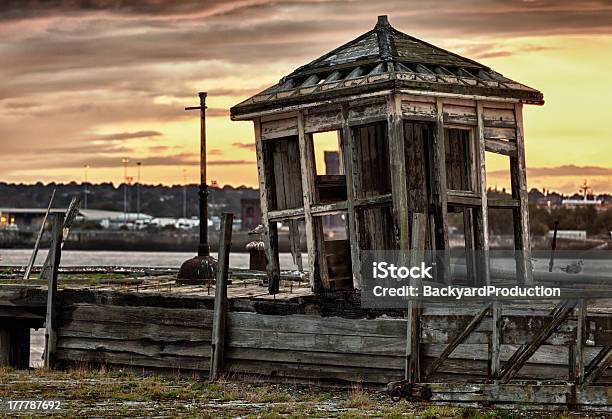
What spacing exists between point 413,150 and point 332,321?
4036 mm

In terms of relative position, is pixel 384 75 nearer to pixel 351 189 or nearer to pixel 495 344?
pixel 351 189

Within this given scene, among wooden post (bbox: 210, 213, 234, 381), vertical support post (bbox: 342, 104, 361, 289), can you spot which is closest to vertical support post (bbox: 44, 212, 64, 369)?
wooden post (bbox: 210, 213, 234, 381)

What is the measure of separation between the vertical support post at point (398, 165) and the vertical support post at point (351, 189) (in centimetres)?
128

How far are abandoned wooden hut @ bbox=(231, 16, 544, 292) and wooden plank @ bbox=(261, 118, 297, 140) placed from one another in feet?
0.09

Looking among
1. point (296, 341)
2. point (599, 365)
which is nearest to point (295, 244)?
point (296, 341)

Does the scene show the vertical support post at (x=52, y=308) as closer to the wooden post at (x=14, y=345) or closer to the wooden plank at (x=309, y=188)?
the wooden post at (x=14, y=345)

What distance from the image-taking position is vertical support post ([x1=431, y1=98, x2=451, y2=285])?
22.5 metres

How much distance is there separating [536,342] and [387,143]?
24.0 feet

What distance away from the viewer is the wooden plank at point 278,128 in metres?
23.9

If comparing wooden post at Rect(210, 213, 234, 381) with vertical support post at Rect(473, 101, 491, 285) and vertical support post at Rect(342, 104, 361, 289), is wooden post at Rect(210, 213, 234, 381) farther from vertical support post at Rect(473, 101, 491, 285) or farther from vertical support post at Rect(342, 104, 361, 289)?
vertical support post at Rect(473, 101, 491, 285)

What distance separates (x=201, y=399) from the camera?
20766mm

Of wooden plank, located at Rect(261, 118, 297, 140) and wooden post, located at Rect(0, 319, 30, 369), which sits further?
wooden post, located at Rect(0, 319, 30, 369)

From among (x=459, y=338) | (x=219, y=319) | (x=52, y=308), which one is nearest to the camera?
(x=459, y=338)

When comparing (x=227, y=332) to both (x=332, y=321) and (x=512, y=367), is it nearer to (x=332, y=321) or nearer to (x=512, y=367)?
(x=332, y=321)
